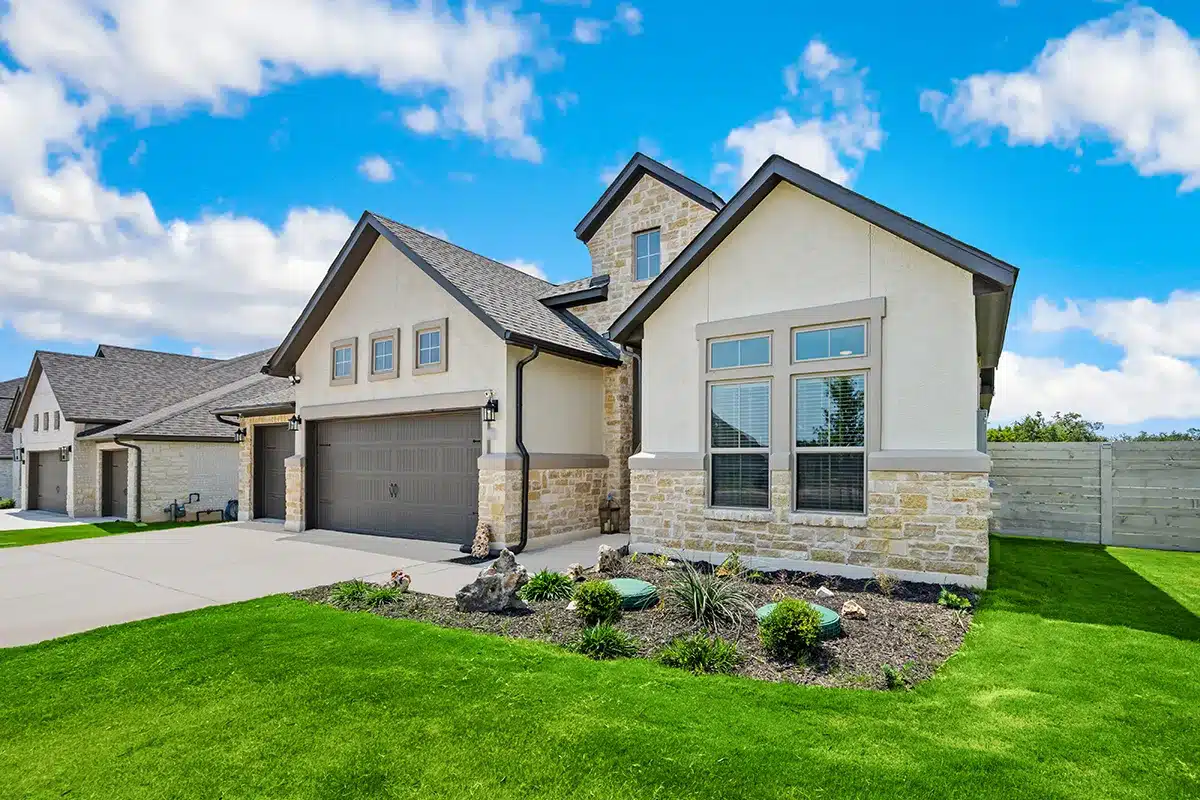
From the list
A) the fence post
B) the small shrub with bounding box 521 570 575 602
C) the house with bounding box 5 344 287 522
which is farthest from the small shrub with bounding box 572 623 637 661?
the house with bounding box 5 344 287 522

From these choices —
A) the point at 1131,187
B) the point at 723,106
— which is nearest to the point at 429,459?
the point at 723,106

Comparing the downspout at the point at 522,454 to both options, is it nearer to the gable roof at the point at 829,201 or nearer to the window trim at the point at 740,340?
the gable roof at the point at 829,201

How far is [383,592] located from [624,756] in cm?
464

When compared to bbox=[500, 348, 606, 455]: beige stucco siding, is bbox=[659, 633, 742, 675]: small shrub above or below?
below

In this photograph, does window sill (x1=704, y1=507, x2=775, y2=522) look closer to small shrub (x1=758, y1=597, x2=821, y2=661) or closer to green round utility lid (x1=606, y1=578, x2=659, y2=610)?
green round utility lid (x1=606, y1=578, x2=659, y2=610)

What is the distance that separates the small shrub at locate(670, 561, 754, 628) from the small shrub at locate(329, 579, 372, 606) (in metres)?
3.84

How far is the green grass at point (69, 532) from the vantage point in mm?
14194

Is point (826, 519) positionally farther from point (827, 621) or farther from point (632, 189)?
point (632, 189)

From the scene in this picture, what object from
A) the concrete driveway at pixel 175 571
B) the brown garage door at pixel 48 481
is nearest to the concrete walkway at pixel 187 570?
the concrete driveway at pixel 175 571

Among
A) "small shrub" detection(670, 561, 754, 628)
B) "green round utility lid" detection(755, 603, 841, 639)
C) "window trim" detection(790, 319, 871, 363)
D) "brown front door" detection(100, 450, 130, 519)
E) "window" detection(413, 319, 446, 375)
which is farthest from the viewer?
"brown front door" detection(100, 450, 130, 519)

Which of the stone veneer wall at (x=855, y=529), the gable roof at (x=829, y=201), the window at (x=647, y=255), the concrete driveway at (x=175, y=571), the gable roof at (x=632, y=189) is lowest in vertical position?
the concrete driveway at (x=175, y=571)

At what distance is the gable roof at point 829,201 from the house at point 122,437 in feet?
44.1

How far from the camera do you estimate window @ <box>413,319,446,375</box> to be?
11.6 meters

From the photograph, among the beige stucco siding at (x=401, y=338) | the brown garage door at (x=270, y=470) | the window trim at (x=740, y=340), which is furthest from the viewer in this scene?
the brown garage door at (x=270, y=470)
